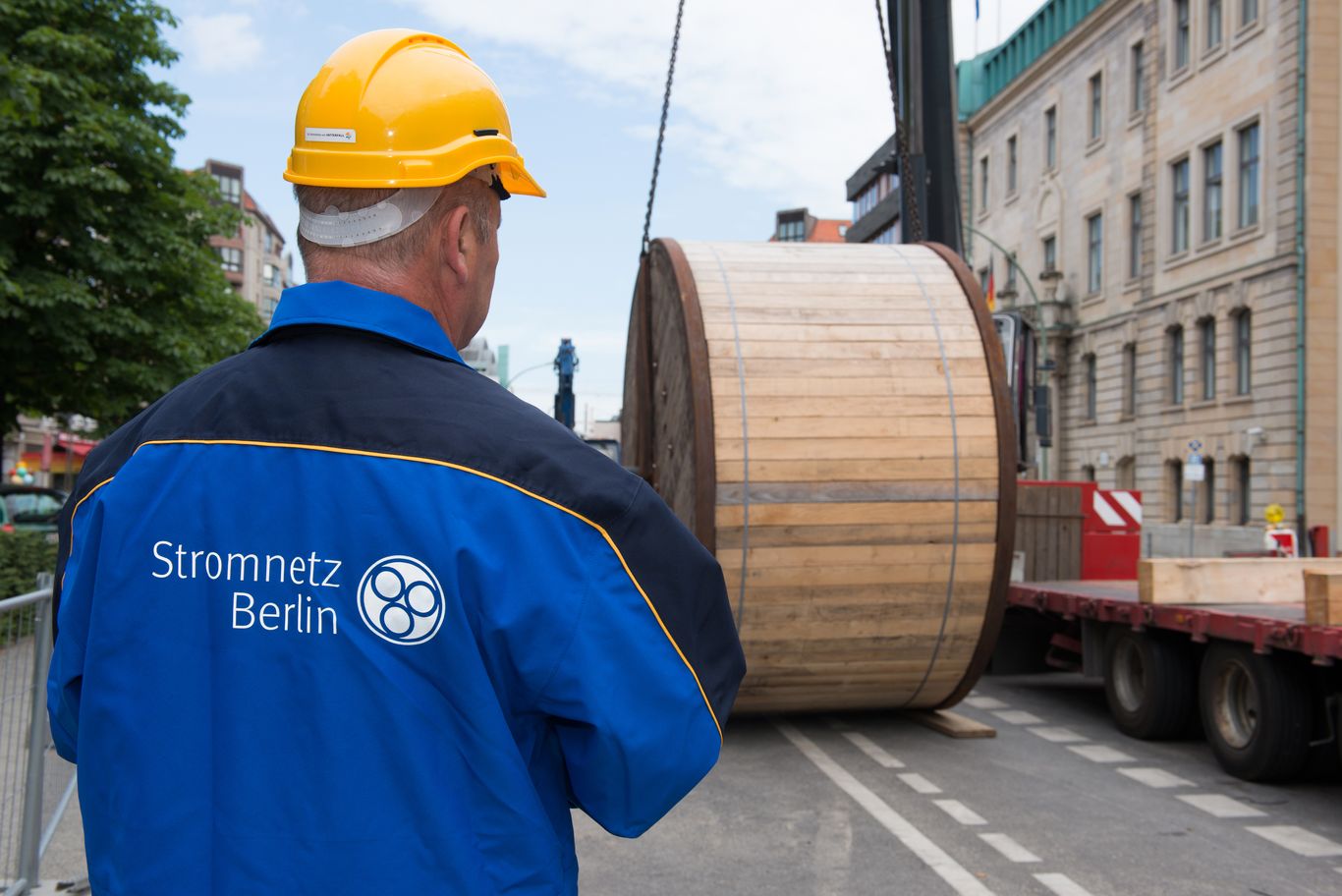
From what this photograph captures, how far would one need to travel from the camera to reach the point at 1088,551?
1248 centimetres

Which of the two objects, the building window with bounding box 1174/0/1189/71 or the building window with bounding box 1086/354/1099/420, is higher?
the building window with bounding box 1174/0/1189/71

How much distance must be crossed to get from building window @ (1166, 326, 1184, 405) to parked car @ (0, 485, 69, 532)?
27.5 metres

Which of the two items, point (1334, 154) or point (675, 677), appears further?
point (1334, 154)

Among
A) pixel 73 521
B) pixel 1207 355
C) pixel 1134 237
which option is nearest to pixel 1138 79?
pixel 1134 237

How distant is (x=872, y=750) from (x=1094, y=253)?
37.3 m

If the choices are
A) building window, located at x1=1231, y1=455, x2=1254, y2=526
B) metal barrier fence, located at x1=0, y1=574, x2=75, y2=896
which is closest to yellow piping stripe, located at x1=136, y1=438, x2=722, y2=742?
metal barrier fence, located at x1=0, y1=574, x2=75, y2=896

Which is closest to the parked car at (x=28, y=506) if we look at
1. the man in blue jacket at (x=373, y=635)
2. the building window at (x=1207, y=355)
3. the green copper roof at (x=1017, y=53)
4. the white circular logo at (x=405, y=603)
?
the man in blue jacket at (x=373, y=635)

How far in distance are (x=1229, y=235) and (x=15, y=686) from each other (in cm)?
3331

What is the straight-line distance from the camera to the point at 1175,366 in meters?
37.2

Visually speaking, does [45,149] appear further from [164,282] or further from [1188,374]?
[1188,374]

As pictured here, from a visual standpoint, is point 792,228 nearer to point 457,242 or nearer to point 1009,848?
point 1009,848

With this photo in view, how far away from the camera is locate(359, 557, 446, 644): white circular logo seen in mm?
1605

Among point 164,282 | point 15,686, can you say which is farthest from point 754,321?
point 164,282

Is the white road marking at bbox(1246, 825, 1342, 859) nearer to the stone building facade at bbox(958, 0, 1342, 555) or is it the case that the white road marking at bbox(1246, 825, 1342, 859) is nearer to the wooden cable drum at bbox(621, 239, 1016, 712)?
the wooden cable drum at bbox(621, 239, 1016, 712)
